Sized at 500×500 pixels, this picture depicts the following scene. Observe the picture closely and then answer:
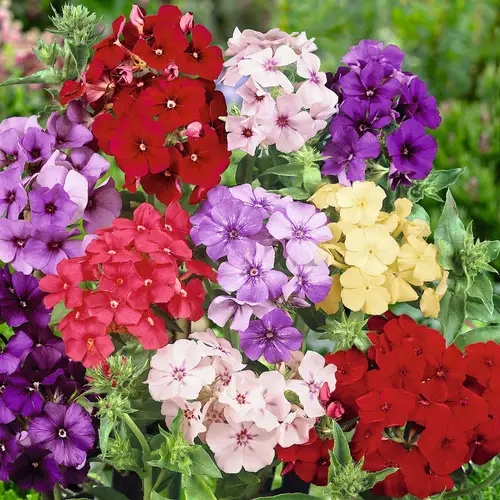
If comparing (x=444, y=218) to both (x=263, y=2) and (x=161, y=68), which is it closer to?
(x=161, y=68)

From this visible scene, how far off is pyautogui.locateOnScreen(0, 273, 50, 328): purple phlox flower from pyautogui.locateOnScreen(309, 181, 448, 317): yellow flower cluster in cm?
35

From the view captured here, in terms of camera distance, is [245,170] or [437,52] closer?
[245,170]

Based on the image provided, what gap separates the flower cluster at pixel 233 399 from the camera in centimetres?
99

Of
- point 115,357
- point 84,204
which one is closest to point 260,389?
point 115,357

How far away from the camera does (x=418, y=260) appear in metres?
1.06

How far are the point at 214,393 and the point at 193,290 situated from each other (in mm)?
124

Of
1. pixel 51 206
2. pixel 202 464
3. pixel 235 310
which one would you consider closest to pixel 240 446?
pixel 202 464

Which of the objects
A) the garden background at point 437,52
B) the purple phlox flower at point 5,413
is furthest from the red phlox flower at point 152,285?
the garden background at point 437,52

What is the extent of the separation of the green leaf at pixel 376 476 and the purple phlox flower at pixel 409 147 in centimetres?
37

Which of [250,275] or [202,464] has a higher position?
[250,275]

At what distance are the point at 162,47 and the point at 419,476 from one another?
0.61m

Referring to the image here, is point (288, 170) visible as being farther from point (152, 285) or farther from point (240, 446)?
point (240, 446)

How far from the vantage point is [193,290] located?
1040 mm

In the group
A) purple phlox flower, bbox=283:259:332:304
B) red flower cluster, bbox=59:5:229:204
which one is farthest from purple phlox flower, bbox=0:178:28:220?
purple phlox flower, bbox=283:259:332:304
